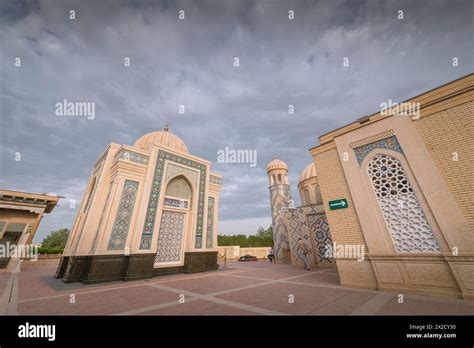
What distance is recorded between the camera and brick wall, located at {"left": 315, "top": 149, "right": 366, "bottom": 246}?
20.5 feet

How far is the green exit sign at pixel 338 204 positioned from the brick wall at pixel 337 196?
11cm

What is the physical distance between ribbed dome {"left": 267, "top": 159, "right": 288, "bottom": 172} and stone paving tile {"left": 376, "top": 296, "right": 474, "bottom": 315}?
57.6ft

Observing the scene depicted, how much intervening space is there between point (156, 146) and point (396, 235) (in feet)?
34.6

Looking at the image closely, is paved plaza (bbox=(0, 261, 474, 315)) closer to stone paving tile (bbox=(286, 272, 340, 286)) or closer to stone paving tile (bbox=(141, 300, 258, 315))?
stone paving tile (bbox=(141, 300, 258, 315))

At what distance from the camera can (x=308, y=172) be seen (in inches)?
689

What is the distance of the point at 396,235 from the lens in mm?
5551

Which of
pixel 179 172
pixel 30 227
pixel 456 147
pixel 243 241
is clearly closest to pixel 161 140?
pixel 179 172

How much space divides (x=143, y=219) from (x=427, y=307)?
9505 mm

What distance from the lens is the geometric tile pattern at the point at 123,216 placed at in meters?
8.05

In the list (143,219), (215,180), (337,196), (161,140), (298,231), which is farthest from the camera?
(298,231)

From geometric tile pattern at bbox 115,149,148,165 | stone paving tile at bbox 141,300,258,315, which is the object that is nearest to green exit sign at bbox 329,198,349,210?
stone paving tile at bbox 141,300,258,315

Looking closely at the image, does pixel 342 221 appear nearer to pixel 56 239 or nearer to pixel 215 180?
pixel 215 180

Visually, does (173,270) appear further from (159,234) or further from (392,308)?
(392,308)
